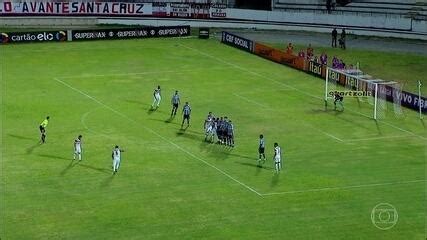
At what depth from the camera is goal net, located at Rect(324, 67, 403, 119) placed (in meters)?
58.1

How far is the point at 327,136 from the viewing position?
52.0 metres

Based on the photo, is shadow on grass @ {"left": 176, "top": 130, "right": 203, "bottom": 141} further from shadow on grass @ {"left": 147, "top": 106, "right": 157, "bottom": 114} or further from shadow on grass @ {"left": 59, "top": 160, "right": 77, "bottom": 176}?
shadow on grass @ {"left": 59, "top": 160, "right": 77, "bottom": 176}

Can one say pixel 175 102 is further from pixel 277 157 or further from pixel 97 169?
pixel 277 157

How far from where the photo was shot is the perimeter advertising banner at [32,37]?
7969 cm

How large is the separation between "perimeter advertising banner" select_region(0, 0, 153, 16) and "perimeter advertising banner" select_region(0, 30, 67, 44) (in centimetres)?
821

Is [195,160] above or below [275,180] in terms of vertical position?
above

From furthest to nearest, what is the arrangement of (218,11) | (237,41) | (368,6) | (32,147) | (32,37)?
(368,6) → (218,11) → (237,41) → (32,37) → (32,147)

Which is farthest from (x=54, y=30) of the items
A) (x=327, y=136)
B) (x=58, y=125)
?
(x=327, y=136)

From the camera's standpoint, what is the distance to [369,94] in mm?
61031

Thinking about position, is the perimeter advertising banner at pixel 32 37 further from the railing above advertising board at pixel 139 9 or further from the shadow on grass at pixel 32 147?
the shadow on grass at pixel 32 147

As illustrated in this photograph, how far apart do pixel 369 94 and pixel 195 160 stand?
19.1 metres

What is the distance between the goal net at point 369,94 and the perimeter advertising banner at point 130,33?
85.9ft

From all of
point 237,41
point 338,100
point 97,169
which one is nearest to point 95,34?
point 237,41

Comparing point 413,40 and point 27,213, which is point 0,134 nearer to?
point 27,213
